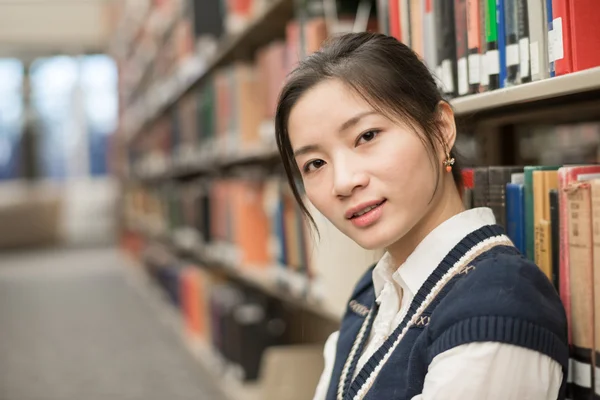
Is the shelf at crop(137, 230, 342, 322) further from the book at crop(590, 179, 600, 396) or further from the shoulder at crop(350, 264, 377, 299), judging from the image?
the book at crop(590, 179, 600, 396)

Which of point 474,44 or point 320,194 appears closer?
point 320,194

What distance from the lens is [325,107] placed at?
91 centimetres

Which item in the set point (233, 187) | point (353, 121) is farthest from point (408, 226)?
point (233, 187)

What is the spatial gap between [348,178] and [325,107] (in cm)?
10

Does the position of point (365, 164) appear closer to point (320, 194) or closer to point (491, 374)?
point (320, 194)

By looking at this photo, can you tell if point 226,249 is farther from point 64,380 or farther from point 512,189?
point 512,189

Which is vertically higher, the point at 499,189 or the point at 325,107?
the point at 325,107

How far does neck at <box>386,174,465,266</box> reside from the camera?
94 cm

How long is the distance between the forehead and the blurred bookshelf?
27 cm

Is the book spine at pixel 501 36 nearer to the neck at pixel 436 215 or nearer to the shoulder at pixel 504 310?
the neck at pixel 436 215

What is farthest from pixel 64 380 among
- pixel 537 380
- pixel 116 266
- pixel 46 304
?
pixel 116 266

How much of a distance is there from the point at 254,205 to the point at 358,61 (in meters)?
1.84

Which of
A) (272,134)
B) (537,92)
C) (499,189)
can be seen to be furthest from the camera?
(272,134)

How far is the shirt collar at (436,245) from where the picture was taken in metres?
0.89
